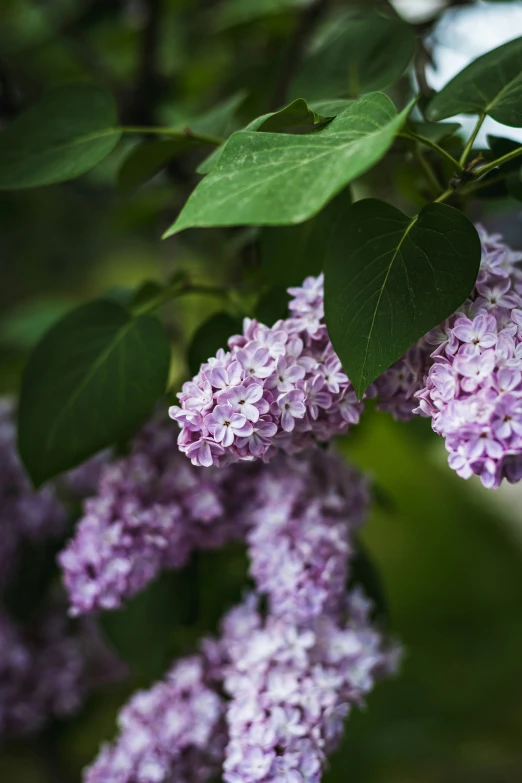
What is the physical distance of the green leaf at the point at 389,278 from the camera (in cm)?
39

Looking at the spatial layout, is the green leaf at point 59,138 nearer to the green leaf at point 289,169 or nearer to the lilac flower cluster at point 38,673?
the green leaf at point 289,169

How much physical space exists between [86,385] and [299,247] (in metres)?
0.18

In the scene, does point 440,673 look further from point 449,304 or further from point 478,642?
point 449,304

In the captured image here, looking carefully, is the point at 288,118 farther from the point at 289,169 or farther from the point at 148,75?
the point at 148,75

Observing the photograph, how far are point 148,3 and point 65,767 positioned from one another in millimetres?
999

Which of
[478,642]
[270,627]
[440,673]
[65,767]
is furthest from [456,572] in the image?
[270,627]

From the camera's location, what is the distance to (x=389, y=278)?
405 millimetres

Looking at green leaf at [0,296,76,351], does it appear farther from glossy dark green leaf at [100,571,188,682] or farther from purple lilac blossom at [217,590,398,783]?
purple lilac blossom at [217,590,398,783]

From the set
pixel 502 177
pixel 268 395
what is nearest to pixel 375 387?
pixel 268 395

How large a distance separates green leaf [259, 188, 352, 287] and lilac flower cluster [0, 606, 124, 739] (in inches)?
20.2

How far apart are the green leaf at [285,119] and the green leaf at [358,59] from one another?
0.54 ft

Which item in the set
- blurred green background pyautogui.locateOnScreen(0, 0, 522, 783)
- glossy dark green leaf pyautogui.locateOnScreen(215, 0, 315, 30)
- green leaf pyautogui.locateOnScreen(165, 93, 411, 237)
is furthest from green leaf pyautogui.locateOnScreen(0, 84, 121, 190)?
glossy dark green leaf pyautogui.locateOnScreen(215, 0, 315, 30)

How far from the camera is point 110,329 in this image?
58 centimetres

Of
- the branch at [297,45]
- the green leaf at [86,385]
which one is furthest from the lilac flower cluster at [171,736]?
the branch at [297,45]
